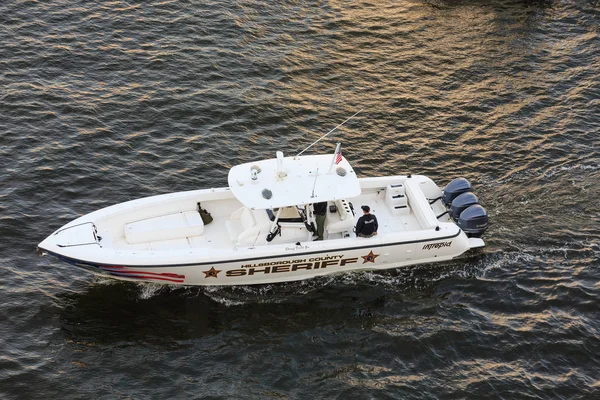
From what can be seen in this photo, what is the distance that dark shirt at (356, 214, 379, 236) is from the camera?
1964 cm

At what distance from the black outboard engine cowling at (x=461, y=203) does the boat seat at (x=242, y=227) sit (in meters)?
5.74

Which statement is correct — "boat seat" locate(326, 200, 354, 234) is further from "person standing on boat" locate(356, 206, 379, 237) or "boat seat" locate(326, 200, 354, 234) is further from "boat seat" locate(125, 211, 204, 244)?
"boat seat" locate(125, 211, 204, 244)

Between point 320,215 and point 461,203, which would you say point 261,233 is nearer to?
point 320,215

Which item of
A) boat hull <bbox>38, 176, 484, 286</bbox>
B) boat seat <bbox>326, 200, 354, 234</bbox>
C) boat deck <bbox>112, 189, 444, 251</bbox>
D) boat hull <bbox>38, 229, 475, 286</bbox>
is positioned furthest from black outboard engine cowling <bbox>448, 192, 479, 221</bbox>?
boat seat <bbox>326, 200, 354, 234</bbox>

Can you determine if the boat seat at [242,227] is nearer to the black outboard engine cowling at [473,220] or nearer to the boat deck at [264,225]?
the boat deck at [264,225]

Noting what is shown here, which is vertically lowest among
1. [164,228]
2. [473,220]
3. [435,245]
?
[435,245]

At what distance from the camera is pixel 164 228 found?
64.8 ft

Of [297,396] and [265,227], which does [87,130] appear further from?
[297,396]

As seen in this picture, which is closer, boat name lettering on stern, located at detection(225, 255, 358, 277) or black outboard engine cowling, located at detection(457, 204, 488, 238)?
boat name lettering on stern, located at detection(225, 255, 358, 277)

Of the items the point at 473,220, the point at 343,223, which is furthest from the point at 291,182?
the point at 473,220

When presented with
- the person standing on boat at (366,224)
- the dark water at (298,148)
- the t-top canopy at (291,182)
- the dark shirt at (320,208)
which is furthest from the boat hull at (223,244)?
the t-top canopy at (291,182)

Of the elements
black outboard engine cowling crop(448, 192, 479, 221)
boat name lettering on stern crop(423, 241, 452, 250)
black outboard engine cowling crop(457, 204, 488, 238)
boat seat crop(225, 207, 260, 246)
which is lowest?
boat name lettering on stern crop(423, 241, 452, 250)

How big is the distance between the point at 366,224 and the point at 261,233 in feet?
9.12

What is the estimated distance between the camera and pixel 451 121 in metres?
26.8
